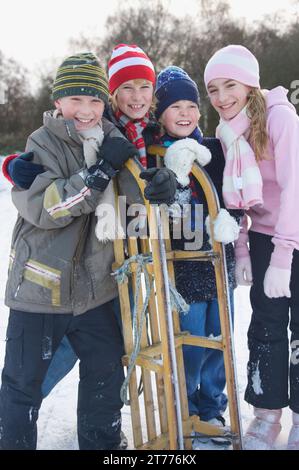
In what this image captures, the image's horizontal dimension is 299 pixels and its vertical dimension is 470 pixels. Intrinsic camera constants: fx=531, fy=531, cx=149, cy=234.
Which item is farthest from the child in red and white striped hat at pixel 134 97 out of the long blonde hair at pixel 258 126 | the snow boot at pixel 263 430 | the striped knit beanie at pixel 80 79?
the snow boot at pixel 263 430

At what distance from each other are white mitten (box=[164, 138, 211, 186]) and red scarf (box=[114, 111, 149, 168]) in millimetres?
166

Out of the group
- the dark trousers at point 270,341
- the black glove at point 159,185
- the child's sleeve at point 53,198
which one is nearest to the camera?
the black glove at point 159,185

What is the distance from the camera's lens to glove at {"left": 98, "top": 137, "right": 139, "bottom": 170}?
205cm

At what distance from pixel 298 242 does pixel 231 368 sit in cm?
61

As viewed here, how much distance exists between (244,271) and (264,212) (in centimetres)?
30

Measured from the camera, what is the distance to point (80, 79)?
2170 mm

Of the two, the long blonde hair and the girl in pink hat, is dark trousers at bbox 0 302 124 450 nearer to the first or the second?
the girl in pink hat

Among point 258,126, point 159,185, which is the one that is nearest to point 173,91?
point 258,126

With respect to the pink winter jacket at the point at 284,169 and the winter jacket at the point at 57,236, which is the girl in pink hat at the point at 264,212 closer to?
the pink winter jacket at the point at 284,169

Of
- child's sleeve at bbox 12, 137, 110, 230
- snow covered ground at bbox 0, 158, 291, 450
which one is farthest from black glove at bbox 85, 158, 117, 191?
snow covered ground at bbox 0, 158, 291, 450

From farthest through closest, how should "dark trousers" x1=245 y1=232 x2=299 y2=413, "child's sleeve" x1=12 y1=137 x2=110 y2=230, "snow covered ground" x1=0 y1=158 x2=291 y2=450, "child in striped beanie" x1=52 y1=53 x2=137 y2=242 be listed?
"snow covered ground" x1=0 y1=158 x2=291 y2=450 → "dark trousers" x1=245 y1=232 x2=299 y2=413 → "child in striped beanie" x1=52 y1=53 x2=137 y2=242 → "child's sleeve" x1=12 y1=137 x2=110 y2=230

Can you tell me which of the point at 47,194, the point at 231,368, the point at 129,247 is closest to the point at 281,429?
the point at 231,368

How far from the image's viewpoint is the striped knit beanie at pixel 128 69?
2.55 metres

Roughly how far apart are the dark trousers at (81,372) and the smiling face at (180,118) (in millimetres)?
871
